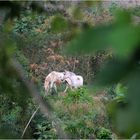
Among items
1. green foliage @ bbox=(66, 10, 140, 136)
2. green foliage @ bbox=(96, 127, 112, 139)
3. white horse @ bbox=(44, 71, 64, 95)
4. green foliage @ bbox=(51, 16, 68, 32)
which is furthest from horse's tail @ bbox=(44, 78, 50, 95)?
green foliage @ bbox=(66, 10, 140, 136)

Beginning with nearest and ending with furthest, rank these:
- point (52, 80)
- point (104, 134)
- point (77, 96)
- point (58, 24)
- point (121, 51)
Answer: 1. point (121, 51)
2. point (58, 24)
3. point (104, 134)
4. point (77, 96)
5. point (52, 80)

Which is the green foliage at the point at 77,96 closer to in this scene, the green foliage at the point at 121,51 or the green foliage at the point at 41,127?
the green foliage at the point at 41,127

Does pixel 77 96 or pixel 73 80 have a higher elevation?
pixel 73 80

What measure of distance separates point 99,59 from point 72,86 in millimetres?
1119

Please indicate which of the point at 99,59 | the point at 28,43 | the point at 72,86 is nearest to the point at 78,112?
the point at 72,86

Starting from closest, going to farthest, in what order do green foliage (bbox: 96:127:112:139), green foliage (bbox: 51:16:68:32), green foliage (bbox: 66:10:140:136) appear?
green foliage (bbox: 66:10:140:136)
green foliage (bbox: 51:16:68:32)
green foliage (bbox: 96:127:112:139)

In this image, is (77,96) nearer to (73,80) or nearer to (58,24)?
(73,80)

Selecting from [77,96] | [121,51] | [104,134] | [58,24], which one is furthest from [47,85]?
[121,51]

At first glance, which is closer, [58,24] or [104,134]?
[58,24]

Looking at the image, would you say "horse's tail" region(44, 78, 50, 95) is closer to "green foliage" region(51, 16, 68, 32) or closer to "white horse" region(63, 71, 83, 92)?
"white horse" region(63, 71, 83, 92)

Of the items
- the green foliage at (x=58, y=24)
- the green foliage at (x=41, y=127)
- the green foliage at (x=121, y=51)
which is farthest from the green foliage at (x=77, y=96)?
the green foliage at (x=121, y=51)

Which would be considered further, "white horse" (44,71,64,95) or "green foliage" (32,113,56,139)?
"white horse" (44,71,64,95)

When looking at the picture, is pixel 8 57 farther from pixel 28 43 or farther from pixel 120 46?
pixel 120 46

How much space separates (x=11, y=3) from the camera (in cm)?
66
